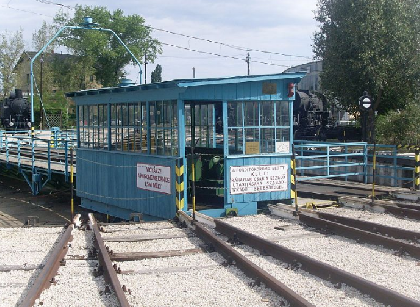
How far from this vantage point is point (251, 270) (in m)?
6.88

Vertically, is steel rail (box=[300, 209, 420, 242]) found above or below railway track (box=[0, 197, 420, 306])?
above

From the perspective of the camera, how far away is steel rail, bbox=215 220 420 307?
5.54 metres

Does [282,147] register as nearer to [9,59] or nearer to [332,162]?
[332,162]

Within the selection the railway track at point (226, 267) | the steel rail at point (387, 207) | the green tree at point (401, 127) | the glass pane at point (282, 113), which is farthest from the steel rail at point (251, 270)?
the green tree at point (401, 127)

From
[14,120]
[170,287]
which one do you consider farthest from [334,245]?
[14,120]

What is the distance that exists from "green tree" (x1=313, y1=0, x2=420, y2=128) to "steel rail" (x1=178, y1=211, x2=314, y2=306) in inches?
808

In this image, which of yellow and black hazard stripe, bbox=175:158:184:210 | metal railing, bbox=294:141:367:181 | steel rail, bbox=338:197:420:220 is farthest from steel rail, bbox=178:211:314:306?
metal railing, bbox=294:141:367:181

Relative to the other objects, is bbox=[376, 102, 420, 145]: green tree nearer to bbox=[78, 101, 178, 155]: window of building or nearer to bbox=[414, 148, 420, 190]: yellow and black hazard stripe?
bbox=[414, 148, 420, 190]: yellow and black hazard stripe

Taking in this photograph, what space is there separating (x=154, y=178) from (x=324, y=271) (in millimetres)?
5831

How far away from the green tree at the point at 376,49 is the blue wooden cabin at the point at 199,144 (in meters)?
16.8

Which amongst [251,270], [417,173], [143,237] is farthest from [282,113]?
[251,270]

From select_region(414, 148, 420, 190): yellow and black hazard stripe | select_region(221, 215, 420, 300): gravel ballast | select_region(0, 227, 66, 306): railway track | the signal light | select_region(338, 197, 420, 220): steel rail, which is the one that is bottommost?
select_region(0, 227, 66, 306): railway track

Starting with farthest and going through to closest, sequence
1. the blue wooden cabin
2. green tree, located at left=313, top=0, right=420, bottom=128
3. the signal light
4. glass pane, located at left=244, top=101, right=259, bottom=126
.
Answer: green tree, located at left=313, top=0, right=420, bottom=128 → the signal light → glass pane, located at left=244, top=101, right=259, bottom=126 → the blue wooden cabin

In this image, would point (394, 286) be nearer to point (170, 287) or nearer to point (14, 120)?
point (170, 287)
